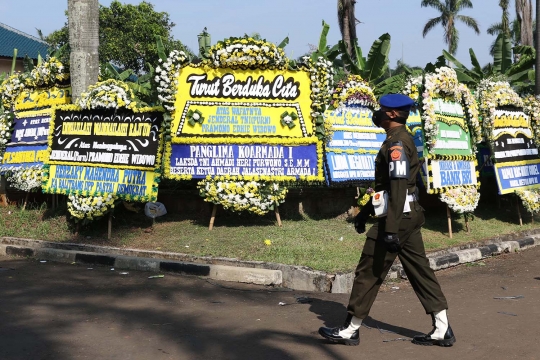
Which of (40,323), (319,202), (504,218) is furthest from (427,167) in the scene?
(40,323)

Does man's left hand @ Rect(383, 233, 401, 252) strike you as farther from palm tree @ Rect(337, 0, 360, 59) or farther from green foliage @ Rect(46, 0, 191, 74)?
green foliage @ Rect(46, 0, 191, 74)

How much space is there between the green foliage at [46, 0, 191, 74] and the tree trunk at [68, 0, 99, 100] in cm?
2583

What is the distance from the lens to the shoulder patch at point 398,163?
18.3 ft

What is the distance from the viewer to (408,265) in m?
5.82

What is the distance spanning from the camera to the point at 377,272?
18.8 feet

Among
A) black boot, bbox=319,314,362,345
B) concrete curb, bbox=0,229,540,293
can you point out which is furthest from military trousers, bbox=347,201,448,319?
concrete curb, bbox=0,229,540,293

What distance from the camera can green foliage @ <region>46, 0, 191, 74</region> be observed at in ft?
126

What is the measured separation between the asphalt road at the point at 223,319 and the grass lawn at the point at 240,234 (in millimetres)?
1038

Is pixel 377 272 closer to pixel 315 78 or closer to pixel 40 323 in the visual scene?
pixel 40 323

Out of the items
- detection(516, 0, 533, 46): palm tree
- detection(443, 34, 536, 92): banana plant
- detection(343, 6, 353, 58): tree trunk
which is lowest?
detection(443, 34, 536, 92): banana plant

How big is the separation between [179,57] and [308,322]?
576 centimetres

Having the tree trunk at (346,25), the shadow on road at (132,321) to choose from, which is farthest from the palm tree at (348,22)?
the shadow on road at (132,321)

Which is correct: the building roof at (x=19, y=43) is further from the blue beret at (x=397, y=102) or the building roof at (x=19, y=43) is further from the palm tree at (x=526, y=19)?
the blue beret at (x=397, y=102)

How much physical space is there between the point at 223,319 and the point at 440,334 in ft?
6.78
